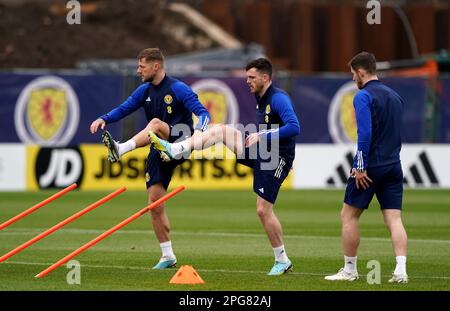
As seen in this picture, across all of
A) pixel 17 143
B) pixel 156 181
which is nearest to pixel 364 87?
pixel 156 181

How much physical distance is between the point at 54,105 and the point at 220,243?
561 inches

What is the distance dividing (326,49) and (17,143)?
855 inches

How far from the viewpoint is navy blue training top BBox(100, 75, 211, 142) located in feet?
46.5

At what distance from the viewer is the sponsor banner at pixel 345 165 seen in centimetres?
2972

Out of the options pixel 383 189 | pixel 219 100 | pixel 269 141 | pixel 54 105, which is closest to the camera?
pixel 383 189

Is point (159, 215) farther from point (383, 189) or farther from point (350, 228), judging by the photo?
point (383, 189)

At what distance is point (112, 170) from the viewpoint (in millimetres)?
28844

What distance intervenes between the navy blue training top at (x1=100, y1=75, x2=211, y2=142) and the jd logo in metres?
14.1

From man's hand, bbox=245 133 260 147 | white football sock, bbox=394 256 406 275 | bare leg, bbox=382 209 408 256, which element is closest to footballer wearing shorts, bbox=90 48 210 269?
man's hand, bbox=245 133 260 147

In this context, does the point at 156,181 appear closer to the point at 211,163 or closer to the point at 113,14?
the point at 211,163

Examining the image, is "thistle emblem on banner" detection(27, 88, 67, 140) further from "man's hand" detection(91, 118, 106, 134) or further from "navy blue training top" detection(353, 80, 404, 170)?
"navy blue training top" detection(353, 80, 404, 170)

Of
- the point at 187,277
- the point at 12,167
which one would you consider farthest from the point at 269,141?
the point at 12,167

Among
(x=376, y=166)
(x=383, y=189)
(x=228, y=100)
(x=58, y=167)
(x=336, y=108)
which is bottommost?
(x=58, y=167)

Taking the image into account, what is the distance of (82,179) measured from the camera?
28.7 meters
